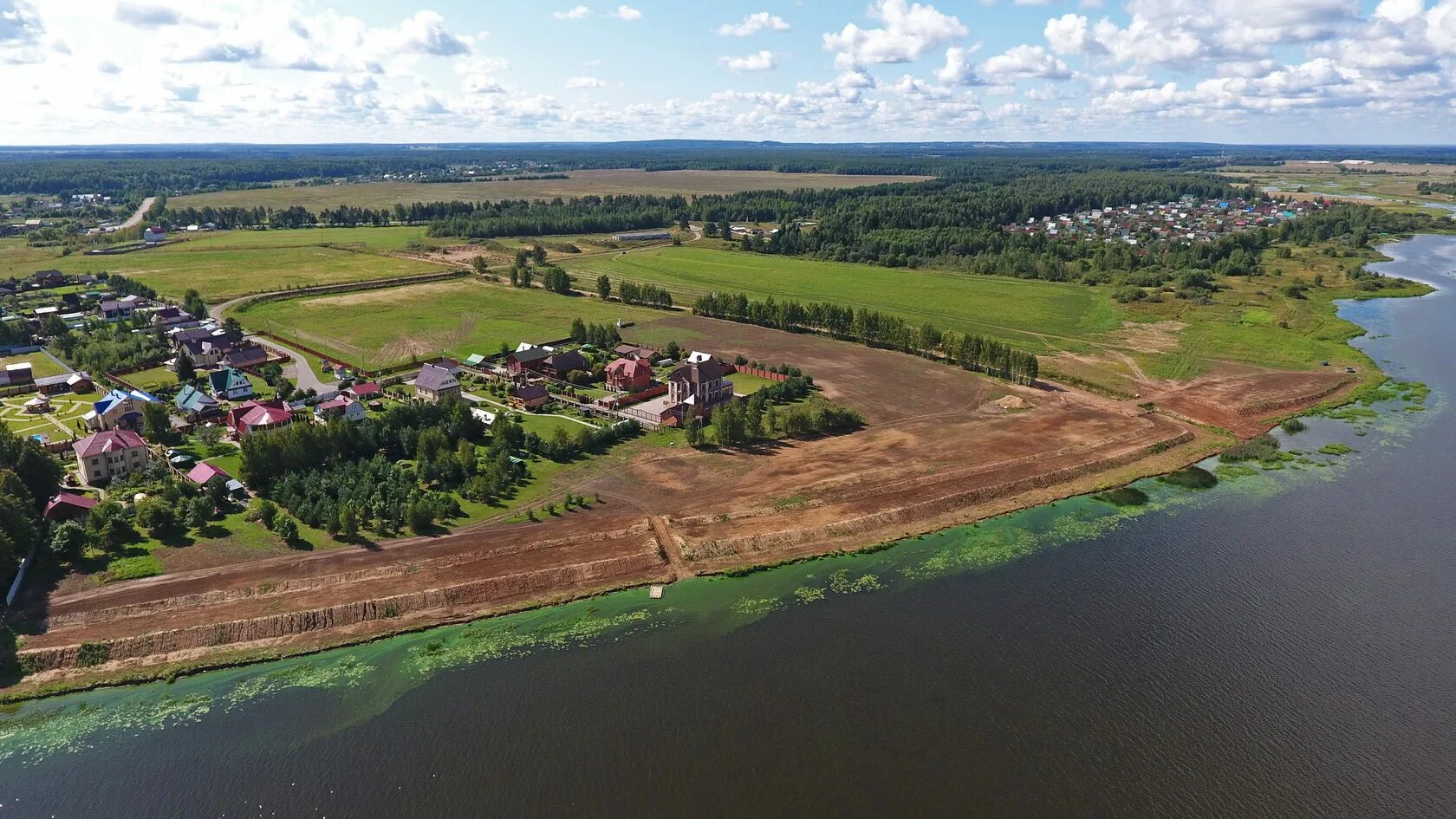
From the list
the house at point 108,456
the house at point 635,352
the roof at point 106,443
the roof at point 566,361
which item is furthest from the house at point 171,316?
the house at point 635,352

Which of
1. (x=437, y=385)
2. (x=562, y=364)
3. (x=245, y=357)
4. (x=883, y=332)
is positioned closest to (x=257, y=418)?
(x=437, y=385)

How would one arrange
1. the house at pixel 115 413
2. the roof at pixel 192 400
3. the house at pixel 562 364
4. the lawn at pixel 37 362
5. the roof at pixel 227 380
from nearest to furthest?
the house at pixel 115 413 → the roof at pixel 192 400 → the roof at pixel 227 380 → the house at pixel 562 364 → the lawn at pixel 37 362

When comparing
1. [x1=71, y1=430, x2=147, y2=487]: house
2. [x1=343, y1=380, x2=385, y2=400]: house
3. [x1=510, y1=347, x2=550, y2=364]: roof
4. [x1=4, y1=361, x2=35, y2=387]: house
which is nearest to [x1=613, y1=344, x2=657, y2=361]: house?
[x1=510, y1=347, x2=550, y2=364]: roof

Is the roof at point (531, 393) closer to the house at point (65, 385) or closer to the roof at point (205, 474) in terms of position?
the roof at point (205, 474)

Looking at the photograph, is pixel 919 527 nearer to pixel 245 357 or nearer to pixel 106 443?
pixel 106 443

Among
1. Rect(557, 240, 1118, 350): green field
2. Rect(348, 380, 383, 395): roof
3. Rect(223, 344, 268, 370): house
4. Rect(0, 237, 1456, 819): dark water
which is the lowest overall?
Rect(0, 237, 1456, 819): dark water

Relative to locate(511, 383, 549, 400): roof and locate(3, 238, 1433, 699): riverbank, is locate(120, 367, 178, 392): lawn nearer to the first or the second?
locate(511, 383, 549, 400): roof
